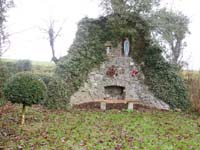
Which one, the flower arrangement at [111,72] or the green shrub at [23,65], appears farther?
the green shrub at [23,65]

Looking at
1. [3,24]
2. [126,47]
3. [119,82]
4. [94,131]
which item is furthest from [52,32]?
[94,131]

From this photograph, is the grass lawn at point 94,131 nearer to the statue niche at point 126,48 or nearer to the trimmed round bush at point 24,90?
the trimmed round bush at point 24,90

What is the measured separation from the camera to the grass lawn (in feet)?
19.0

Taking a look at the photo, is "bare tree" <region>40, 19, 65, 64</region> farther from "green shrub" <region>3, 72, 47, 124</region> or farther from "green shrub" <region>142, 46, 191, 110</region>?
"green shrub" <region>3, 72, 47, 124</region>

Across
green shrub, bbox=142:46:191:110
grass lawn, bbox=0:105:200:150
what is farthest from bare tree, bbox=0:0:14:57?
green shrub, bbox=142:46:191:110

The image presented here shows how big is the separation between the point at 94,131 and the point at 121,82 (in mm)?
5698

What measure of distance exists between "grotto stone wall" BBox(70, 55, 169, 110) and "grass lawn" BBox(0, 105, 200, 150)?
101 inches

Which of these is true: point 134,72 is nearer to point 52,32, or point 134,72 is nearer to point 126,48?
point 126,48

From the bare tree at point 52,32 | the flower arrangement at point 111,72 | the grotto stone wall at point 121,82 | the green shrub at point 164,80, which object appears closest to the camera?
the green shrub at point 164,80

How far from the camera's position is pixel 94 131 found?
6965mm

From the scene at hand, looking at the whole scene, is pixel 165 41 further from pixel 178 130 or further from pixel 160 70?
pixel 178 130

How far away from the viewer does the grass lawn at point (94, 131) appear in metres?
5.79

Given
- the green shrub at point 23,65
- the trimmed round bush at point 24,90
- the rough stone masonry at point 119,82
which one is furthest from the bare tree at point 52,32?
the trimmed round bush at point 24,90

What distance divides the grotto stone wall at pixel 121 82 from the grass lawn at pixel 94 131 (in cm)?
257
